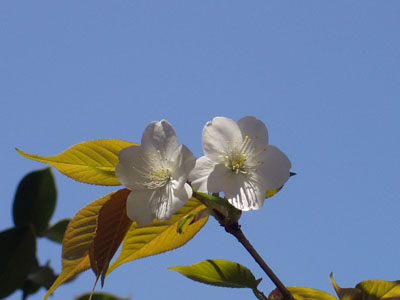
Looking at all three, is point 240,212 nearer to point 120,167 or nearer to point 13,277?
point 120,167

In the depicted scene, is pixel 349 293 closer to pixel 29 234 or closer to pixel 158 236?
pixel 158 236

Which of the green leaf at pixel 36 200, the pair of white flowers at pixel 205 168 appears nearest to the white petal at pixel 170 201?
the pair of white flowers at pixel 205 168

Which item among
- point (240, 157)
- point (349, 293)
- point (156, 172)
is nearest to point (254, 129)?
point (240, 157)

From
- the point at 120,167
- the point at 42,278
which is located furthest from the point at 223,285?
the point at 42,278

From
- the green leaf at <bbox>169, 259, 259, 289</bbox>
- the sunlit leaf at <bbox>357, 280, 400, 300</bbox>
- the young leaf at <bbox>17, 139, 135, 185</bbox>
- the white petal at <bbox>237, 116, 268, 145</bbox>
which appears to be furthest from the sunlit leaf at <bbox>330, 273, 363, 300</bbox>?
the young leaf at <bbox>17, 139, 135, 185</bbox>

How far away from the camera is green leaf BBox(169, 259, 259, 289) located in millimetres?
644

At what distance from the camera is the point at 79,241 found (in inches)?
27.0

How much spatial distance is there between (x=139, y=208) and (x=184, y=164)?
0.08 m

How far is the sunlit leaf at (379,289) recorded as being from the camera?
26.8 inches

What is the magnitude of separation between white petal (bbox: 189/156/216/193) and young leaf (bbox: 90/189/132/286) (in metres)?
0.10

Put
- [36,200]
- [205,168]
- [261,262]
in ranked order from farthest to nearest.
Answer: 1. [36,200]
2. [205,168]
3. [261,262]

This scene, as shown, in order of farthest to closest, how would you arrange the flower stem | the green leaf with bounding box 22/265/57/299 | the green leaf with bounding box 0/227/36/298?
the green leaf with bounding box 22/265/57/299
the green leaf with bounding box 0/227/36/298
the flower stem

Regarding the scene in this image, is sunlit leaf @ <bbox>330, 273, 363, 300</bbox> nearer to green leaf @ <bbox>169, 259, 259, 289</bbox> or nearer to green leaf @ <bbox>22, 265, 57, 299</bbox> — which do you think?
green leaf @ <bbox>169, 259, 259, 289</bbox>

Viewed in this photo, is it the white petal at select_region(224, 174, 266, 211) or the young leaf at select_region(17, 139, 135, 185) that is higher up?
the young leaf at select_region(17, 139, 135, 185)
